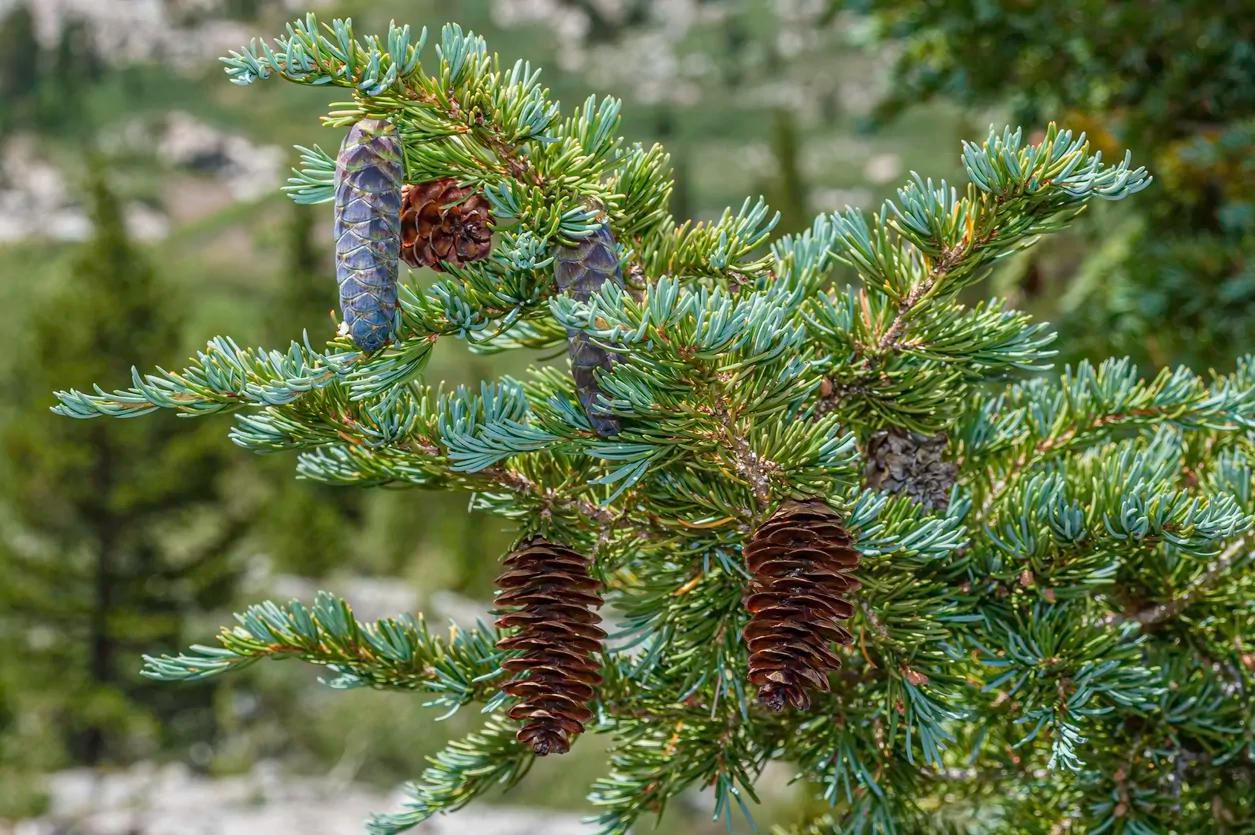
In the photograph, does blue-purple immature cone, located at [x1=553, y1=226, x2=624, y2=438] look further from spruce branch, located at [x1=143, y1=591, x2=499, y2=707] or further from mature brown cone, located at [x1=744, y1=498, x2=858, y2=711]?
spruce branch, located at [x1=143, y1=591, x2=499, y2=707]

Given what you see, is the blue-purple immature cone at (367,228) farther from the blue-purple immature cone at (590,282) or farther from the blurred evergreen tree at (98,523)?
the blurred evergreen tree at (98,523)

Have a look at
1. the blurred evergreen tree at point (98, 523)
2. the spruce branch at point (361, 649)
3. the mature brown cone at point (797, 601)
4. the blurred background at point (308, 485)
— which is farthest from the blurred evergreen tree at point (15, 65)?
the mature brown cone at point (797, 601)

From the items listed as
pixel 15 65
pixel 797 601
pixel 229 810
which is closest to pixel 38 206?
pixel 15 65

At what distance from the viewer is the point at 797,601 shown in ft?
3.51

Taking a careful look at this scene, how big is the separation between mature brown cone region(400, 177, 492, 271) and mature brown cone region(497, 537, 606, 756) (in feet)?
1.14

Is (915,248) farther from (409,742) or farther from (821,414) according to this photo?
(409,742)

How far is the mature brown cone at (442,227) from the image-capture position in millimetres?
1168

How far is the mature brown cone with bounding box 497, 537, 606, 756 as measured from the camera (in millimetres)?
1149

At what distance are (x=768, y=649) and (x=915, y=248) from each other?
51 cm

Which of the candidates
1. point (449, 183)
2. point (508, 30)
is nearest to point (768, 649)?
point (449, 183)

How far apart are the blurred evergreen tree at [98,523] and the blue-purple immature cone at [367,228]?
17507 mm

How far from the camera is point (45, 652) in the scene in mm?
17453

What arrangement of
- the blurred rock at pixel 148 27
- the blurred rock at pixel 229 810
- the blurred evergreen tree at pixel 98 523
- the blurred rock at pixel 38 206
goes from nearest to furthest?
the blurred rock at pixel 229 810
the blurred evergreen tree at pixel 98 523
the blurred rock at pixel 38 206
the blurred rock at pixel 148 27

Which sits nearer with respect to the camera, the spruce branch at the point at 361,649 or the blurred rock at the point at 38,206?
the spruce branch at the point at 361,649
